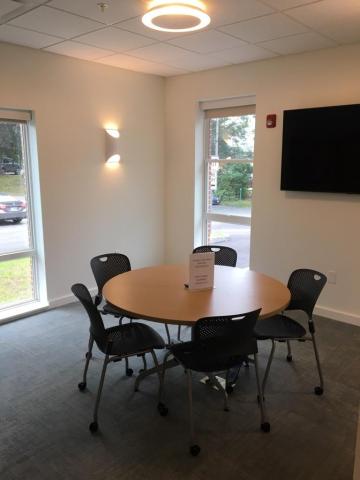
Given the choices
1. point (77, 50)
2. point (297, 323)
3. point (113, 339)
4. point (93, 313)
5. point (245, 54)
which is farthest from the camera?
point (245, 54)

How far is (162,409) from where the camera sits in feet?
8.98

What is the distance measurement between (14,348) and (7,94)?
2486mm

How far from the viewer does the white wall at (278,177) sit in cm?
409

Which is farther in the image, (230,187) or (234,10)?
(230,187)

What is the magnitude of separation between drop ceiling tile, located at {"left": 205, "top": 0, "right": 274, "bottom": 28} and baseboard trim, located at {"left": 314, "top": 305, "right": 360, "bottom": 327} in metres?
3.00

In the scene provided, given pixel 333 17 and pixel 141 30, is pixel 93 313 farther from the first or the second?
pixel 333 17

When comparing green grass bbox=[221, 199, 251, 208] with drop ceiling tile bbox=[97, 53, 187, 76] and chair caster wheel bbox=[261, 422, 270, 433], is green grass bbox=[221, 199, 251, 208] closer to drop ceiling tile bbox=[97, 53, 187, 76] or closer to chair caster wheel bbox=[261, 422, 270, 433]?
drop ceiling tile bbox=[97, 53, 187, 76]

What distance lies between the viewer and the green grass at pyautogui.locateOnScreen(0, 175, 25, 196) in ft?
13.9

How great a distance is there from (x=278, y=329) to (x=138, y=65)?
353cm

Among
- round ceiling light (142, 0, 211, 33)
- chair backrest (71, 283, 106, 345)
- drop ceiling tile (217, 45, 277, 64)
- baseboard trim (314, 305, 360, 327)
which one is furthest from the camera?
baseboard trim (314, 305, 360, 327)

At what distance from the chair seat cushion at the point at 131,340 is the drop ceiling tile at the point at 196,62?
9.67 ft

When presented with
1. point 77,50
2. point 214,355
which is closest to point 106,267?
point 214,355

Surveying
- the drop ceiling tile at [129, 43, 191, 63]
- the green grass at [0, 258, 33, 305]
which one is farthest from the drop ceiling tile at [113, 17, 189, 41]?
the green grass at [0, 258, 33, 305]

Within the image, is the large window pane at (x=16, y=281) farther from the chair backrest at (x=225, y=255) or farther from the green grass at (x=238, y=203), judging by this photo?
the green grass at (x=238, y=203)
